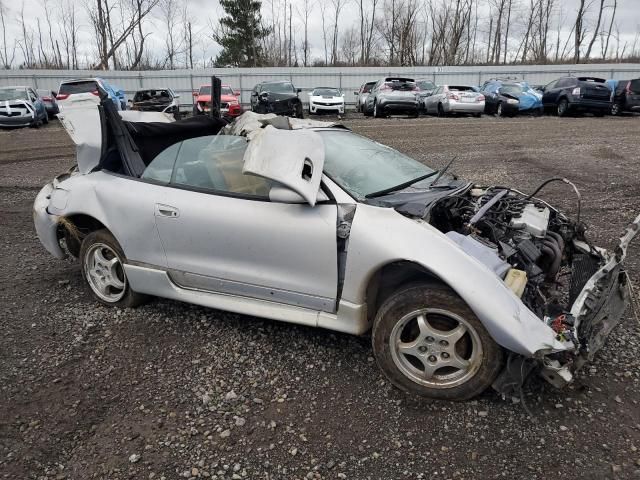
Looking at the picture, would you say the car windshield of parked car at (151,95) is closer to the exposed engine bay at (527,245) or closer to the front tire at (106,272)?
the front tire at (106,272)

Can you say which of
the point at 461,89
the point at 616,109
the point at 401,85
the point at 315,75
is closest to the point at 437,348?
the point at 461,89

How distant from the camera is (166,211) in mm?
3488

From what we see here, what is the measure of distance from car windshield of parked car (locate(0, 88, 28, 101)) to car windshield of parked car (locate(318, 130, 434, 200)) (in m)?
18.6

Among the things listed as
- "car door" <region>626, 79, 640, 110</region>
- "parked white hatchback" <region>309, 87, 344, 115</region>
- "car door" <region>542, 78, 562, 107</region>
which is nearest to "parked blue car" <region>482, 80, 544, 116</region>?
"car door" <region>542, 78, 562, 107</region>

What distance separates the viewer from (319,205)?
2.99 m

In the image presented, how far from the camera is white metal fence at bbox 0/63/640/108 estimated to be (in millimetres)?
29562

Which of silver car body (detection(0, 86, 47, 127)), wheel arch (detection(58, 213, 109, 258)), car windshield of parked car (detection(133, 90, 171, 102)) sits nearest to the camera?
wheel arch (detection(58, 213, 109, 258))

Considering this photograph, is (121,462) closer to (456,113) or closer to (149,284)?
(149,284)

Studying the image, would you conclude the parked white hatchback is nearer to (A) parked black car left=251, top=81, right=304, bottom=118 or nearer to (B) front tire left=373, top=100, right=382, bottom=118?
(A) parked black car left=251, top=81, right=304, bottom=118

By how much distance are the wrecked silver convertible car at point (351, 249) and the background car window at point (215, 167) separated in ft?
0.03

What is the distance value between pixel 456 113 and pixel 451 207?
17.0 m

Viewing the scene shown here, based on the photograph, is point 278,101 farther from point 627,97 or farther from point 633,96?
point 633,96

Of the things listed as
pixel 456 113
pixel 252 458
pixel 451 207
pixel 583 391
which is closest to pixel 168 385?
pixel 252 458

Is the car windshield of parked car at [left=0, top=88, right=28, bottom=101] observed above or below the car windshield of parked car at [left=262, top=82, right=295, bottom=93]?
below
